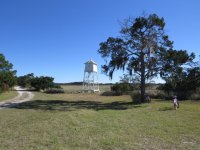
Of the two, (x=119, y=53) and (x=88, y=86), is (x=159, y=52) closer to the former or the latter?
(x=119, y=53)

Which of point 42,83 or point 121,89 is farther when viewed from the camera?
point 42,83

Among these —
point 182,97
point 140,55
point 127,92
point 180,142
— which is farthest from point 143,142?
point 127,92

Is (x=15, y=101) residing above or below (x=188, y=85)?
below

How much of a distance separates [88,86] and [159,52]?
3832cm

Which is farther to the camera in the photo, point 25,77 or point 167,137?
point 25,77

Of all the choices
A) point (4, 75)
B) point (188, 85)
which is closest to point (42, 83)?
point (4, 75)

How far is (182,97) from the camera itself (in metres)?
44.3

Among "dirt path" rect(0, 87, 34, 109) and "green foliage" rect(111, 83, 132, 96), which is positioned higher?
"green foliage" rect(111, 83, 132, 96)

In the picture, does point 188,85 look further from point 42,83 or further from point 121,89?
point 42,83

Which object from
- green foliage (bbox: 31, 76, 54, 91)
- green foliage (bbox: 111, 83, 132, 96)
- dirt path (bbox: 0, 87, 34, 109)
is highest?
green foliage (bbox: 31, 76, 54, 91)

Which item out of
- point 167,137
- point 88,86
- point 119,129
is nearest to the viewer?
point 167,137

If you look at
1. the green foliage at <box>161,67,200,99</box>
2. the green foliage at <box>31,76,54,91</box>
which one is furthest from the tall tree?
the green foliage at <box>31,76,54,91</box>

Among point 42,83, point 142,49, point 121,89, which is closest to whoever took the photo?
point 142,49

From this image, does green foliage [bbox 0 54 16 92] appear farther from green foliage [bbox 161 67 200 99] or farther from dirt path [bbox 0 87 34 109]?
→ green foliage [bbox 161 67 200 99]
